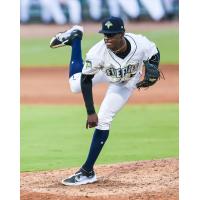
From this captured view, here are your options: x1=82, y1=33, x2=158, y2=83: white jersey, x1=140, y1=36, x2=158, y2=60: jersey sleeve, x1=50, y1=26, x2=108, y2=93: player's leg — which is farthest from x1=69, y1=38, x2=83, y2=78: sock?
x1=140, y1=36, x2=158, y2=60: jersey sleeve

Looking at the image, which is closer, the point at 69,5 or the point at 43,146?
the point at 43,146

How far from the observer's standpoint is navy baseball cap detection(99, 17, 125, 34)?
482 cm

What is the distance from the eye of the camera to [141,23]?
689 centimetres

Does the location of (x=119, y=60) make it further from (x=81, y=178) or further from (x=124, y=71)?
(x=81, y=178)

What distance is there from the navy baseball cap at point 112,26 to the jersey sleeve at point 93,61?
0.17 meters

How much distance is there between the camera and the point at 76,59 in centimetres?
540

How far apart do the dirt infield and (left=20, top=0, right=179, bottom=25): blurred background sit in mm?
609

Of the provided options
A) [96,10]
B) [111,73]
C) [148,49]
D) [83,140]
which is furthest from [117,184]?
[96,10]

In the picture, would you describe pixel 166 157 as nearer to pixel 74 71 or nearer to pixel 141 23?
pixel 74 71

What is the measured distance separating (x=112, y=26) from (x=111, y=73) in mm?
386
